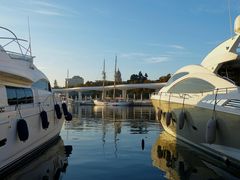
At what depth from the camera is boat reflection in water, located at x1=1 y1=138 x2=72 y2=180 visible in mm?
11523

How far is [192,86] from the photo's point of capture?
16.5 m

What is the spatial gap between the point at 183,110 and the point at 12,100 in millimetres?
7230

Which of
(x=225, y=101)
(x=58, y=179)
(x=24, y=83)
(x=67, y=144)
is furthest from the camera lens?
(x=67, y=144)

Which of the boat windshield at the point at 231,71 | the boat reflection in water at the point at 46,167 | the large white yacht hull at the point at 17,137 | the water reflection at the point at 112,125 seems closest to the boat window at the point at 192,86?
the boat windshield at the point at 231,71

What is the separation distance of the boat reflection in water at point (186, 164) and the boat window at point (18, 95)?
553 cm

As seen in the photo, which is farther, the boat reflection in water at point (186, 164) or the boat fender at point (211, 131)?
the boat fender at point (211, 131)

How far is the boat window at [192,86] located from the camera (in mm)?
14977

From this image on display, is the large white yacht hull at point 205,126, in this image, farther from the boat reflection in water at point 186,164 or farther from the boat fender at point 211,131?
the boat reflection in water at point 186,164

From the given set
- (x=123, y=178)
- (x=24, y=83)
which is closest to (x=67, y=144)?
(x=24, y=83)

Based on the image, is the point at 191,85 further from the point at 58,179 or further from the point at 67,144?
the point at 58,179

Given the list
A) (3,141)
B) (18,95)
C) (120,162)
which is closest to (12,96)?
(18,95)

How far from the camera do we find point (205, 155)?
14570 millimetres

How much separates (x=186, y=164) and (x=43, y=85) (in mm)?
9404

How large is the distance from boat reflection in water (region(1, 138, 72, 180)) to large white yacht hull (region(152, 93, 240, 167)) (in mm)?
5260
